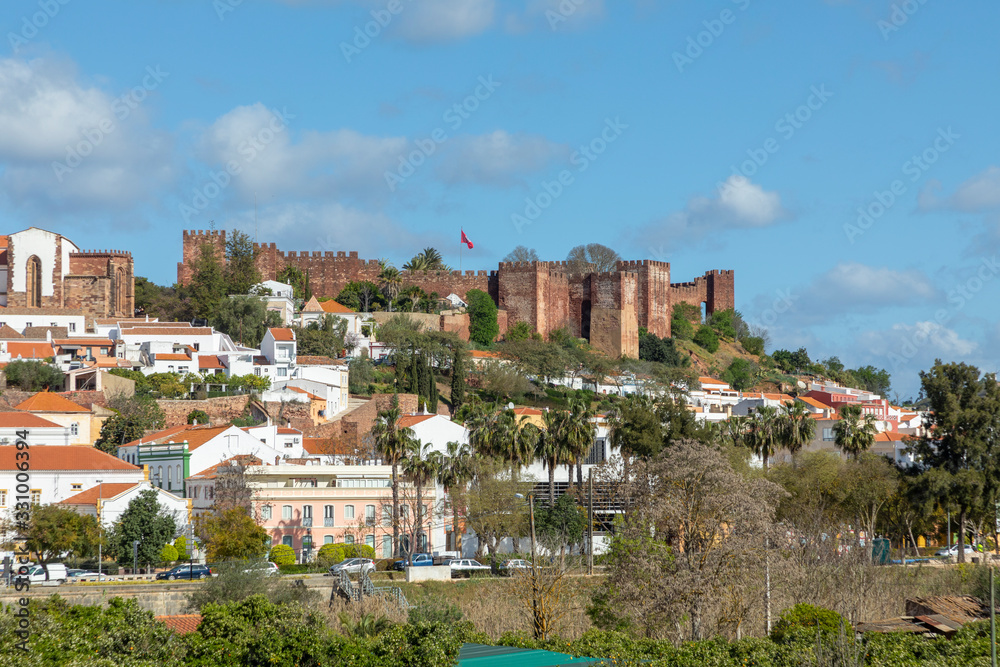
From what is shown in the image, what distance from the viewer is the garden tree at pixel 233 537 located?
4172 centimetres

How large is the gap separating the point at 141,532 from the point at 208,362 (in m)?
26.1

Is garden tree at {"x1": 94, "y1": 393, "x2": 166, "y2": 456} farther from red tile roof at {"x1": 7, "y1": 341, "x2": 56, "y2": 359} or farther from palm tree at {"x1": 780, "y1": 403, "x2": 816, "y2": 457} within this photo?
palm tree at {"x1": 780, "y1": 403, "x2": 816, "y2": 457}

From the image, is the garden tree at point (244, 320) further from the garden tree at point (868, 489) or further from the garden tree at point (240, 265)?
the garden tree at point (868, 489)

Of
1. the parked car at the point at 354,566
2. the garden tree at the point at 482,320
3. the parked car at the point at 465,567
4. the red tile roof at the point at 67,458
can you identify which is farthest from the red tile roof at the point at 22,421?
the garden tree at the point at 482,320

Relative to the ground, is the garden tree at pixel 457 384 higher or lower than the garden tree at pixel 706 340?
lower

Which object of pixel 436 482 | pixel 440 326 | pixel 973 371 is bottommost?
pixel 436 482

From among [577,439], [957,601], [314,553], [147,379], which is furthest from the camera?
[147,379]

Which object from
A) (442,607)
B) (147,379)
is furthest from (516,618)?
(147,379)

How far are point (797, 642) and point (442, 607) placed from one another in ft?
41.1

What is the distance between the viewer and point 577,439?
48.9 meters

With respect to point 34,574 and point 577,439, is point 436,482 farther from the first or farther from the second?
point 34,574

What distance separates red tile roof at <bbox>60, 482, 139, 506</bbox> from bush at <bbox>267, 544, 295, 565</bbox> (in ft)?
21.6

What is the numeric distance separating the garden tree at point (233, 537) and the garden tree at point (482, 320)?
47.7 metres

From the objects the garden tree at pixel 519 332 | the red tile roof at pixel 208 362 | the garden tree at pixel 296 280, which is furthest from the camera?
the garden tree at pixel 296 280
